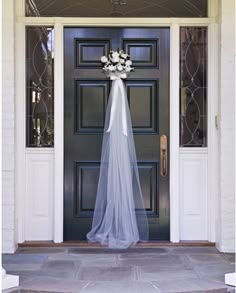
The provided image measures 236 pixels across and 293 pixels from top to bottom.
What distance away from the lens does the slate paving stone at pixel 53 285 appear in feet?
11.2

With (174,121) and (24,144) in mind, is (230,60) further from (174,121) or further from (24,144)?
(24,144)

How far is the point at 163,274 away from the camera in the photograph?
12.4ft

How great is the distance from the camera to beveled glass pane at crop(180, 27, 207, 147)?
4.64 m

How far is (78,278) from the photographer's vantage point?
369cm

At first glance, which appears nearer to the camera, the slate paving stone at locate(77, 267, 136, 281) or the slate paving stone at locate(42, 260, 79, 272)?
the slate paving stone at locate(77, 267, 136, 281)

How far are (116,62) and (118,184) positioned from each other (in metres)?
1.11

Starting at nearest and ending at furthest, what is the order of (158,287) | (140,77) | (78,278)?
(158,287) → (78,278) → (140,77)

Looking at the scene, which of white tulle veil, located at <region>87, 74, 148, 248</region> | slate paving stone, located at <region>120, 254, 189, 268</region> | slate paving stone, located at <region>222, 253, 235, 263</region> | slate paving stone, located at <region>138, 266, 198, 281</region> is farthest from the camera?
white tulle veil, located at <region>87, 74, 148, 248</region>

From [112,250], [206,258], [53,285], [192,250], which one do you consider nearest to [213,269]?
[206,258]

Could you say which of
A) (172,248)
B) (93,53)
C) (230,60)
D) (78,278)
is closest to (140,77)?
(93,53)

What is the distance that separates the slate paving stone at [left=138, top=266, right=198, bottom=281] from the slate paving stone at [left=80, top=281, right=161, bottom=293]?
0.43 feet

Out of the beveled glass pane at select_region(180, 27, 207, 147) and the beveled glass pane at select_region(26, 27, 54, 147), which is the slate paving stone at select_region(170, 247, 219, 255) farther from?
the beveled glass pane at select_region(26, 27, 54, 147)

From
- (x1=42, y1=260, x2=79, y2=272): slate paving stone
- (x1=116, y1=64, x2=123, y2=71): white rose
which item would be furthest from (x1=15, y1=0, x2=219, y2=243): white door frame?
(x1=42, y1=260, x2=79, y2=272): slate paving stone

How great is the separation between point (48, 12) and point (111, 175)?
5.29 feet
